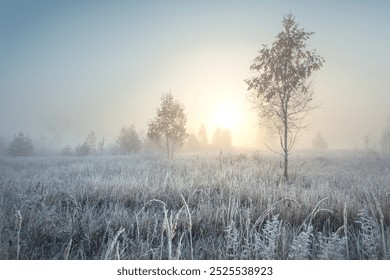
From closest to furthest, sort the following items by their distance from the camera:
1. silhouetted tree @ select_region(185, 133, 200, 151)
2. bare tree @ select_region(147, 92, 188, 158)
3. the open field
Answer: the open field, bare tree @ select_region(147, 92, 188, 158), silhouetted tree @ select_region(185, 133, 200, 151)

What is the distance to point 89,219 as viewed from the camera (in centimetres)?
299

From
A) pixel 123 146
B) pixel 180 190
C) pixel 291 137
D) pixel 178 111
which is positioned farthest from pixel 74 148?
pixel 180 190

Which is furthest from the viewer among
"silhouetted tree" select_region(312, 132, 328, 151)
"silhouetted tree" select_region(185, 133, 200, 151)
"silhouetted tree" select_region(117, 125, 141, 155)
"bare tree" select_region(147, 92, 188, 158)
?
"silhouetted tree" select_region(312, 132, 328, 151)

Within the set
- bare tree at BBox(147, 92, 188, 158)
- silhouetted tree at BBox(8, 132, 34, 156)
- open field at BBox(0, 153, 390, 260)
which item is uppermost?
bare tree at BBox(147, 92, 188, 158)

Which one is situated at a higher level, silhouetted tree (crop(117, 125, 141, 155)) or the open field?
silhouetted tree (crop(117, 125, 141, 155))

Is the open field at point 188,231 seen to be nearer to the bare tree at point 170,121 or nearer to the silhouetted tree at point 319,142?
the bare tree at point 170,121

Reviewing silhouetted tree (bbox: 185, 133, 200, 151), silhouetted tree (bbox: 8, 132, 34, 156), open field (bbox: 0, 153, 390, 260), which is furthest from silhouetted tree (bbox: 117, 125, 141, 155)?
open field (bbox: 0, 153, 390, 260)

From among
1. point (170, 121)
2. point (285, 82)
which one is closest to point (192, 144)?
point (170, 121)

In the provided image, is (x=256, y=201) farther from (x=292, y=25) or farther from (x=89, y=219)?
(x=292, y=25)

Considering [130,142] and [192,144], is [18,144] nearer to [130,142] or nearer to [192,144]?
[130,142]

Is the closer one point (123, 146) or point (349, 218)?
point (349, 218)

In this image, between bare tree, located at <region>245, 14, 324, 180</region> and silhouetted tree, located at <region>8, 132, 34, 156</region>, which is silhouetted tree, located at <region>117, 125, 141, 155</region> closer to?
silhouetted tree, located at <region>8, 132, 34, 156</region>

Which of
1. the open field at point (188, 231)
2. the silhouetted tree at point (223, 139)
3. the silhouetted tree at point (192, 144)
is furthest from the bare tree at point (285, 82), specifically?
the silhouetted tree at point (192, 144)
